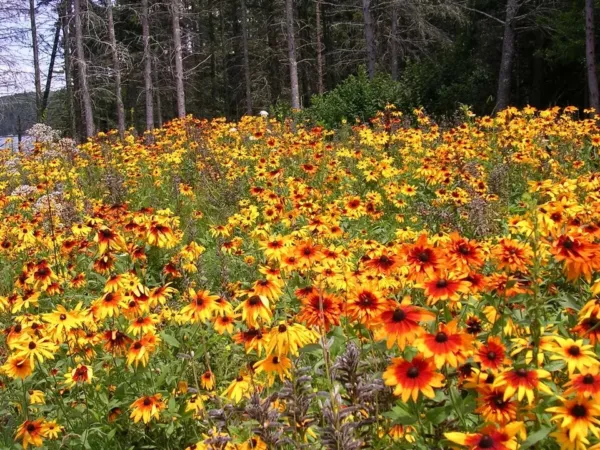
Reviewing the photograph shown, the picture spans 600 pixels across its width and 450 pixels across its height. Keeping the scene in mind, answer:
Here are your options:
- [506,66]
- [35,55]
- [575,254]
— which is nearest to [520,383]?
[575,254]

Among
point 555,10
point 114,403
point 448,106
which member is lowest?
point 114,403

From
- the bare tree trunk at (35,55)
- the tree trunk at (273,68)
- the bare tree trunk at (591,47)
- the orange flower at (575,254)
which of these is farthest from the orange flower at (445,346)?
the tree trunk at (273,68)

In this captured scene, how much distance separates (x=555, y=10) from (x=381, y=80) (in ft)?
18.7

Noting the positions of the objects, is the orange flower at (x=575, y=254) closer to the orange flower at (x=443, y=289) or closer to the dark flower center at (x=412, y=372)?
the orange flower at (x=443, y=289)

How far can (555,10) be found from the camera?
51.2 ft

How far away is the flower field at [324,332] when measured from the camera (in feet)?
4.67

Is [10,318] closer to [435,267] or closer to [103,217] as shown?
[103,217]

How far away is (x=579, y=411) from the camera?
1271 millimetres

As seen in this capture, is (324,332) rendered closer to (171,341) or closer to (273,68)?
(171,341)

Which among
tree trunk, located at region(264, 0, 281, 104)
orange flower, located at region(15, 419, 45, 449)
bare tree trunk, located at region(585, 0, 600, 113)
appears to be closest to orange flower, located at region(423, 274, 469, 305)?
orange flower, located at region(15, 419, 45, 449)

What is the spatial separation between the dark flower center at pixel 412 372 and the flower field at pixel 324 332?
0.01 m

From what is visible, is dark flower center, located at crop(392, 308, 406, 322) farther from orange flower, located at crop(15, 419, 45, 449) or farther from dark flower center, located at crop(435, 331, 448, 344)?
orange flower, located at crop(15, 419, 45, 449)

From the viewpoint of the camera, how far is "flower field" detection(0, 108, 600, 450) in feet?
4.67

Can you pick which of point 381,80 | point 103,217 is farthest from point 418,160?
point 381,80
